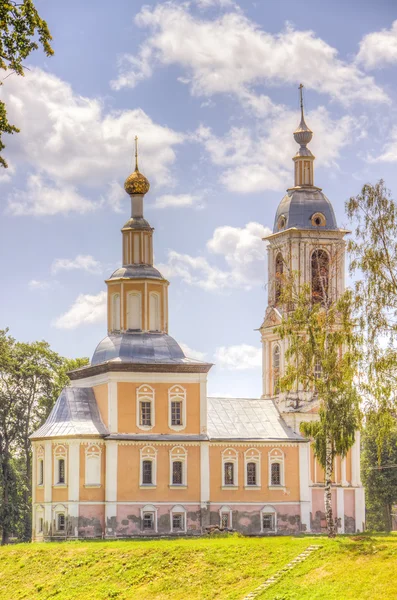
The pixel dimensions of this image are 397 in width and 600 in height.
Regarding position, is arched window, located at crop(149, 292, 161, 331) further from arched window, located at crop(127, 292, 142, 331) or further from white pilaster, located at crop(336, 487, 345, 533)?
white pilaster, located at crop(336, 487, 345, 533)

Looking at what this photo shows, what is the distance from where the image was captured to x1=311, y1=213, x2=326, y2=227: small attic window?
214 ft

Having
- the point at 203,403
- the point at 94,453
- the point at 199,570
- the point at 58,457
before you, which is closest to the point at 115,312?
the point at 203,403

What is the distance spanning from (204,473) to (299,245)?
1479 cm

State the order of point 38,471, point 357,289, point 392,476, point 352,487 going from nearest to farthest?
point 357,289 → point 38,471 → point 352,487 → point 392,476

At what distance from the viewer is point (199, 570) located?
43.7 meters

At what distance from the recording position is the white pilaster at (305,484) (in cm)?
5806

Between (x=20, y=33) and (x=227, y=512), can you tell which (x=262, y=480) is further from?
(x=20, y=33)

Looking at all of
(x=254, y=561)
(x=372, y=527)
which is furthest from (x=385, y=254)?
(x=372, y=527)

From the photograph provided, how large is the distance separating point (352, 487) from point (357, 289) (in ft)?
68.7

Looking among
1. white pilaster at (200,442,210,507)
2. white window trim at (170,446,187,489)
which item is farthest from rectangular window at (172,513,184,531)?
white window trim at (170,446,187,489)

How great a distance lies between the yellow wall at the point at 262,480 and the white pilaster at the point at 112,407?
16.7ft

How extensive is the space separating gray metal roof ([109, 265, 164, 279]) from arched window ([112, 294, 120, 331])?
107 cm

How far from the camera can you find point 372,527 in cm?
7806

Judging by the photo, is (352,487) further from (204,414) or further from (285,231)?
(285,231)
